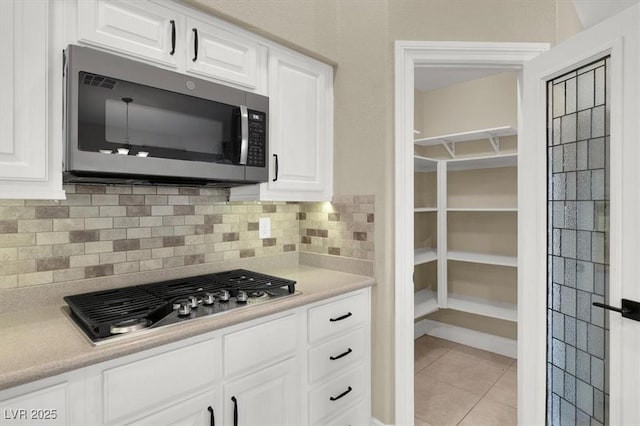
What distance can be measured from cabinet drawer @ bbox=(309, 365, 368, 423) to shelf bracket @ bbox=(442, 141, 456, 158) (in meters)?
2.34

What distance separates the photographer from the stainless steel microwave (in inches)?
46.3

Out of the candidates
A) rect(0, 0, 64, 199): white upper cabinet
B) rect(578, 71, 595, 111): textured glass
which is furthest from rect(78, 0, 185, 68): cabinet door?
rect(578, 71, 595, 111): textured glass

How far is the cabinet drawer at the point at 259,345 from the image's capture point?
132 cm

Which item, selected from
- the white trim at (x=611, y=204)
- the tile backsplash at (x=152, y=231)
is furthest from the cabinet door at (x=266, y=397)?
the white trim at (x=611, y=204)

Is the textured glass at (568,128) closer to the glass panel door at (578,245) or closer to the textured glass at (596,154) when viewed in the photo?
the glass panel door at (578,245)

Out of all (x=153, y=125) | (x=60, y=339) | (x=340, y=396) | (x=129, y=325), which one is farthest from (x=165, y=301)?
(x=340, y=396)

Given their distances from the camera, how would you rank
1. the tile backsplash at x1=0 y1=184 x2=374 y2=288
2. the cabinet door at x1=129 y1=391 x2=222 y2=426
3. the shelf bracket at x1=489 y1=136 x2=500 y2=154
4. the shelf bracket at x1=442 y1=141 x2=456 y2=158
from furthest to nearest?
1. the shelf bracket at x1=442 y1=141 x2=456 y2=158
2. the shelf bracket at x1=489 y1=136 x2=500 y2=154
3. the tile backsplash at x1=0 y1=184 x2=374 y2=288
4. the cabinet door at x1=129 y1=391 x2=222 y2=426

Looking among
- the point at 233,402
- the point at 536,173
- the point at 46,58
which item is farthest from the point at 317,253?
the point at 46,58

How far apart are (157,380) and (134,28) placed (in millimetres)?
1309

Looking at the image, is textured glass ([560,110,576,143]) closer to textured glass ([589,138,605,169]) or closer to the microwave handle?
textured glass ([589,138,605,169])

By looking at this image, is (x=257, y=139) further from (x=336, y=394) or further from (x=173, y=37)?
(x=336, y=394)

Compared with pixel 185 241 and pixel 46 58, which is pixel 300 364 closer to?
pixel 185 241

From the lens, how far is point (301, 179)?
6.42 ft

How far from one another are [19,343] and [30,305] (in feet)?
1.30
